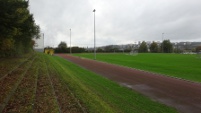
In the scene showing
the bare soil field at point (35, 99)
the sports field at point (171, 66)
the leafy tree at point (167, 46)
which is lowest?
the sports field at point (171, 66)

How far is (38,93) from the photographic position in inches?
441

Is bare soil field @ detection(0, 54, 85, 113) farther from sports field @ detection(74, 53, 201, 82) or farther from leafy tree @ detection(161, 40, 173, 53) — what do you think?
leafy tree @ detection(161, 40, 173, 53)

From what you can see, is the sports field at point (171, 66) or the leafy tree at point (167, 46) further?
the leafy tree at point (167, 46)

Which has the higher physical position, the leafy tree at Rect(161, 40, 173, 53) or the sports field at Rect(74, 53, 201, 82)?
the leafy tree at Rect(161, 40, 173, 53)

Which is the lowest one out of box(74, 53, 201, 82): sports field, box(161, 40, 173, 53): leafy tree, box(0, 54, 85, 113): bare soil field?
box(74, 53, 201, 82): sports field

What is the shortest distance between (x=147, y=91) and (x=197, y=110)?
403 centimetres

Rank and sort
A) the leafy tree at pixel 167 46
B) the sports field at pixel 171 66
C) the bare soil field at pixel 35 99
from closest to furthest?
the bare soil field at pixel 35 99 → the sports field at pixel 171 66 → the leafy tree at pixel 167 46

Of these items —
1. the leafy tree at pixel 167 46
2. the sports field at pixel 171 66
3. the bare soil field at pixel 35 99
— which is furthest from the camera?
the leafy tree at pixel 167 46

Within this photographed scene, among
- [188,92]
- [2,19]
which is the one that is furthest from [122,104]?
[2,19]

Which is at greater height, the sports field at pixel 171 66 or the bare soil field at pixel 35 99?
the bare soil field at pixel 35 99

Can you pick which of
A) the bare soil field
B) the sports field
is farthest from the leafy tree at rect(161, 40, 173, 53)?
the bare soil field

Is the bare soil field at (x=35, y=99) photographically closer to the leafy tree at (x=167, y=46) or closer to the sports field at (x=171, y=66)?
the sports field at (x=171, y=66)

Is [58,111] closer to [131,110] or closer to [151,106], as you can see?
[131,110]

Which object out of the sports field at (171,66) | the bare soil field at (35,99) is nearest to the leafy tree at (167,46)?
the sports field at (171,66)
